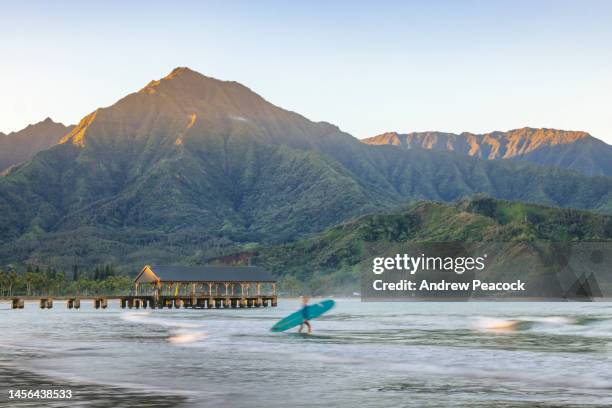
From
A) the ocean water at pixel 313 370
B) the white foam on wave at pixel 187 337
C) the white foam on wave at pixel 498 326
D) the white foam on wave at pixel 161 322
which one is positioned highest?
the white foam on wave at pixel 161 322

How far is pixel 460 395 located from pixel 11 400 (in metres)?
16.2

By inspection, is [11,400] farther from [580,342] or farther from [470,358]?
[580,342]

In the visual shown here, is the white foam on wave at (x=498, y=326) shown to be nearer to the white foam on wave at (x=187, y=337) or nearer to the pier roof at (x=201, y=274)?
the white foam on wave at (x=187, y=337)

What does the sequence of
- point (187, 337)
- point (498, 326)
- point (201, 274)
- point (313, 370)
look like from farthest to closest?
point (201, 274), point (498, 326), point (187, 337), point (313, 370)

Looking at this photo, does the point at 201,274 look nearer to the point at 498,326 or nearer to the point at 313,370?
the point at 498,326

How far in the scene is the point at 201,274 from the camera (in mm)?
163750

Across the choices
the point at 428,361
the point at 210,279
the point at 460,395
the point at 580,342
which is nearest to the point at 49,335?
the point at 428,361

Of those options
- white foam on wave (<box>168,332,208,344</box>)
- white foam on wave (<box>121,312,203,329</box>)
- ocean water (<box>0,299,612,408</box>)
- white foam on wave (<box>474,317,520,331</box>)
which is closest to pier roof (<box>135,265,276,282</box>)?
white foam on wave (<box>121,312,203,329</box>)

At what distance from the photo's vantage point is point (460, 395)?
3328 cm

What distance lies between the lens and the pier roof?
161 metres

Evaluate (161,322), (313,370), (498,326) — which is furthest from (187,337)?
(498,326)

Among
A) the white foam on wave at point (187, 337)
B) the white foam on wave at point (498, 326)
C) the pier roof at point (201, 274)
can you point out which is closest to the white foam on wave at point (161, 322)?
the white foam on wave at point (187, 337)

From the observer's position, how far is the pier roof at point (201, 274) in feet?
527

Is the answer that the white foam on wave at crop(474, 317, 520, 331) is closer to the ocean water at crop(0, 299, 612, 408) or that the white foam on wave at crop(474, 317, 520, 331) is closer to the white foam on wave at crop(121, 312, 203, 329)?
the ocean water at crop(0, 299, 612, 408)
